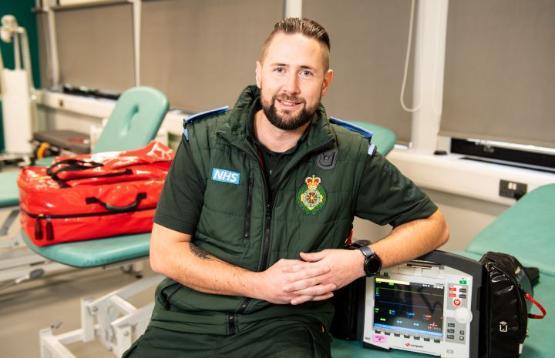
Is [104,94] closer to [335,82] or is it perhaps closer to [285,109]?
[335,82]

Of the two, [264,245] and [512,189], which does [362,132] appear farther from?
[512,189]

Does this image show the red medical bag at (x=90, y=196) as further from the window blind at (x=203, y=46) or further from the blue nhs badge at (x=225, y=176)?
the window blind at (x=203, y=46)

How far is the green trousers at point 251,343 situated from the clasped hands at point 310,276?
0.08 meters

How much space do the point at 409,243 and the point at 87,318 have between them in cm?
157

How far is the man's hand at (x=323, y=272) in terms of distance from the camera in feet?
4.49

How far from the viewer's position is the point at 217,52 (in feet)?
13.4

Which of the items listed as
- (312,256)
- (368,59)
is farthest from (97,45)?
(312,256)

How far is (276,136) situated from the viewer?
5.10ft

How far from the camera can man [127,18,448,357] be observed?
141 centimetres

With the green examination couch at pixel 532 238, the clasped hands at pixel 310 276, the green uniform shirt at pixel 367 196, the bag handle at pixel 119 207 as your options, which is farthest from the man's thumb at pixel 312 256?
the bag handle at pixel 119 207

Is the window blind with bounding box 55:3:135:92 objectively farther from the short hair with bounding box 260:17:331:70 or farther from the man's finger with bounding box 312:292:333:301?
the man's finger with bounding box 312:292:333:301

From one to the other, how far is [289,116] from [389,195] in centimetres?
34

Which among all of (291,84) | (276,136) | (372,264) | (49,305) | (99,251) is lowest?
(49,305)

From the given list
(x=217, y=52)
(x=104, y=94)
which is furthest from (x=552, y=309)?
(x=104, y=94)
